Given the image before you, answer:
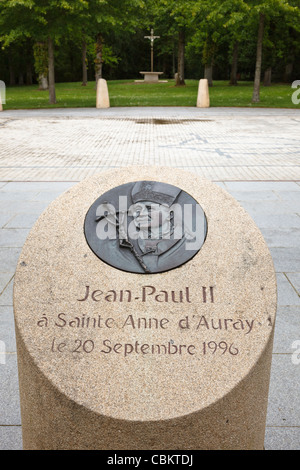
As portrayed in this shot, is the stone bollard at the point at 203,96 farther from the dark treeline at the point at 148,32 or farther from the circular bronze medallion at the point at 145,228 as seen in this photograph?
the circular bronze medallion at the point at 145,228

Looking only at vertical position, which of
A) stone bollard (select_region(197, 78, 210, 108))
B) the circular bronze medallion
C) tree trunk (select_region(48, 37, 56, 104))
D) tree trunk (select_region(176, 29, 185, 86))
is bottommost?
the circular bronze medallion

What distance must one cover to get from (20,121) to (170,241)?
1680 centimetres

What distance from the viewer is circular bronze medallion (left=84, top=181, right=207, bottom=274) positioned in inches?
101

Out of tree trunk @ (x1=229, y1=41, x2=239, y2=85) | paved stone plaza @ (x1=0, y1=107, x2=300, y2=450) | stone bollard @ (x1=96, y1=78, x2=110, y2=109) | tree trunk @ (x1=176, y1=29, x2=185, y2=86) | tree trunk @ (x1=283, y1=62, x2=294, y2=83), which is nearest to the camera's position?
paved stone plaza @ (x1=0, y1=107, x2=300, y2=450)

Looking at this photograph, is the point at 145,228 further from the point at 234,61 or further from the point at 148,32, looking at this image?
the point at 148,32

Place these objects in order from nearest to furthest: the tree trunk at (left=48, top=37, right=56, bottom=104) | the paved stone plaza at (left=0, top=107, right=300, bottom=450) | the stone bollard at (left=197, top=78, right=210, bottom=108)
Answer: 1. the paved stone plaza at (left=0, top=107, right=300, bottom=450)
2. the tree trunk at (left=48, top=37, right=56, bottom=104)
3. the stone bollard at (left=197, top=78, right=210, bottom=108)

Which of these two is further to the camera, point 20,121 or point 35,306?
point 20,121

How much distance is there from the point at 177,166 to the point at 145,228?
7.13m

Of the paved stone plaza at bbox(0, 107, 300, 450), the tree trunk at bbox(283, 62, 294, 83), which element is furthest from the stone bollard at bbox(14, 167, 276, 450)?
the tree trunk at bbox(283, 62, 294, 83)

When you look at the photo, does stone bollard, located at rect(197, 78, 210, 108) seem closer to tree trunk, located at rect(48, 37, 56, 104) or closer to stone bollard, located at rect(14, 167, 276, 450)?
tree trunk, located at rect(48, 37, 56, 104)

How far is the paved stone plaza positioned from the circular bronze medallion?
1243 millimetres

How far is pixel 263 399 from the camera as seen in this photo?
95.0 inches
